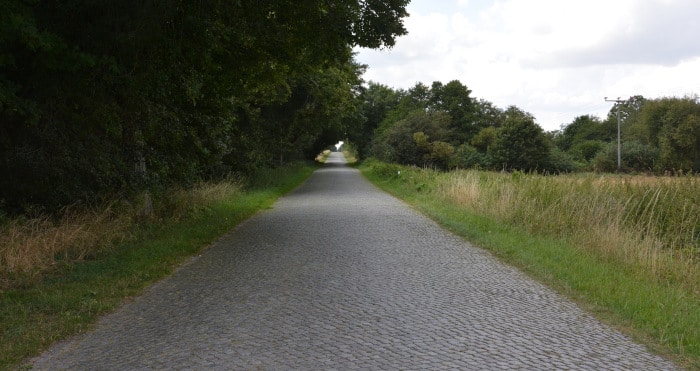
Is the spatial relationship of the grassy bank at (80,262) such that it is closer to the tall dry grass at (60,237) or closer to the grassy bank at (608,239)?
the tall dry grass at (60,237)

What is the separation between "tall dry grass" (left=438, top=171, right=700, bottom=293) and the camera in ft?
30.3

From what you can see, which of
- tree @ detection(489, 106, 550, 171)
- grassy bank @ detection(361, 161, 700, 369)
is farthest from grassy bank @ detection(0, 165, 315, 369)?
tree @ detection(489, 106, 550, 171)

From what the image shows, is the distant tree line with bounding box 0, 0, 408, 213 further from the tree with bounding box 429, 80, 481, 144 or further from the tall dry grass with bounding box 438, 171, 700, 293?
the tree with bounding box 429, 80, 481, 144

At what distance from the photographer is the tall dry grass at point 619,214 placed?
9.25m

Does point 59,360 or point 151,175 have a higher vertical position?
point 151,175

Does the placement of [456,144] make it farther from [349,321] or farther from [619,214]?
[349,321]

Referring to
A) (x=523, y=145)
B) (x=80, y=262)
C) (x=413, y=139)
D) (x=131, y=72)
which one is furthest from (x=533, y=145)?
(x=80, y=262)

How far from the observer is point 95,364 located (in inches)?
179

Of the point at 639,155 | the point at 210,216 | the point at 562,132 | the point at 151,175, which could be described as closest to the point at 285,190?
the point at 210,216

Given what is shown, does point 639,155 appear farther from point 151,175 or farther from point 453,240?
point 151,175

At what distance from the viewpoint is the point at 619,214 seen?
37.1 feet

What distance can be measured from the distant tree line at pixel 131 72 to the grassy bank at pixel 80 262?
0.92 meters

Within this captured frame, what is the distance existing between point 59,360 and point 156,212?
9750 millimetres

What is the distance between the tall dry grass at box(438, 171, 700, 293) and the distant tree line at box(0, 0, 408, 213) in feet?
17.2
